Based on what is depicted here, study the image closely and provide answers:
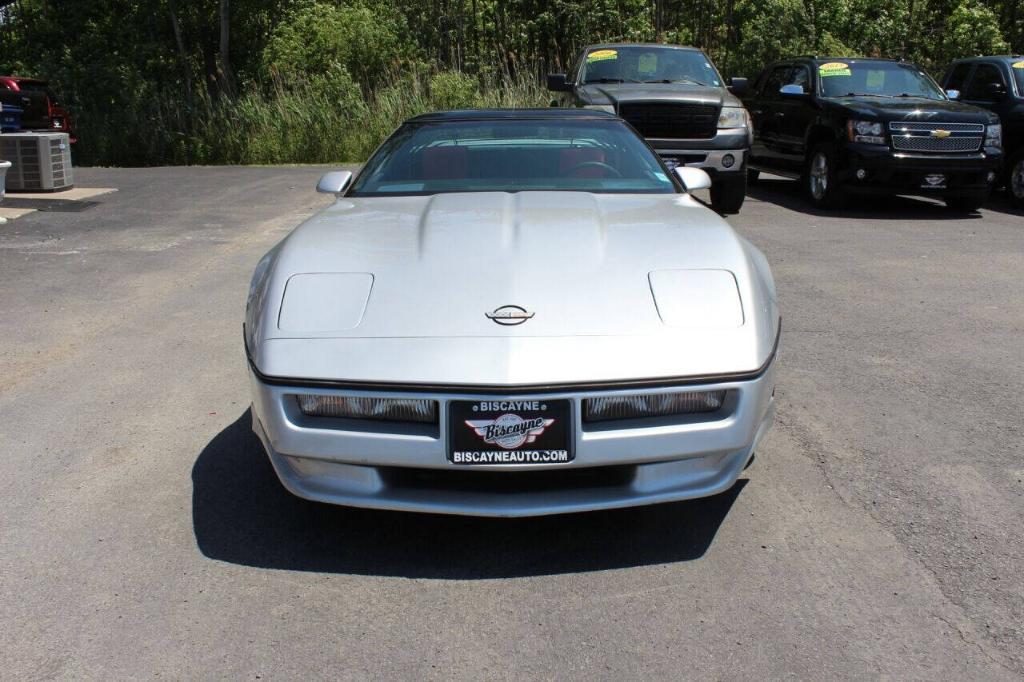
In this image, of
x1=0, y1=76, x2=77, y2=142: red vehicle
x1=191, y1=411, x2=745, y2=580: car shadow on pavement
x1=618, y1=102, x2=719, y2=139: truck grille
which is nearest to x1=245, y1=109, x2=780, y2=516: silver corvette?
x1=191, y1=411, x2=745, y2=580: car shadow on pavement

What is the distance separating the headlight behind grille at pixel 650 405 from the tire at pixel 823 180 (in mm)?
8929

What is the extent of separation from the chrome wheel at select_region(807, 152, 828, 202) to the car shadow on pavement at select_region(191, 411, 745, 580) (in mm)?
8716

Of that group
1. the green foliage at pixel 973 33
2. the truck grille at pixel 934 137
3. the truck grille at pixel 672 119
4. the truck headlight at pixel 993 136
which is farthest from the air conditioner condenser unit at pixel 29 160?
the green foliage at pixel 973 33

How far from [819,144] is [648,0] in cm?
1713

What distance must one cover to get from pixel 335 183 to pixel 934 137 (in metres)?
8.09

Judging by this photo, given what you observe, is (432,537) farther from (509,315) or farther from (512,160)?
(512,160)

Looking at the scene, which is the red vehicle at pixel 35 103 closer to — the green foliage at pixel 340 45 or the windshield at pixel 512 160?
the green foliage at pixel 340 45

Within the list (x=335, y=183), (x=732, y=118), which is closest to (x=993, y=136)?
(x=732, y=118)

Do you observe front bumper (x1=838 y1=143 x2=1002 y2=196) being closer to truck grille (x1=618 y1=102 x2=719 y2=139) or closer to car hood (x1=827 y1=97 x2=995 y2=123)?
car hood (x1=827 y1=97 x2=995 y2=123)

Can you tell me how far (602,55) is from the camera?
12336mm

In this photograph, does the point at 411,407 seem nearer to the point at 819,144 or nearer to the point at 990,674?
the point at 990,674

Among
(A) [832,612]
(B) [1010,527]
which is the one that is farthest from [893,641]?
(B) [1010,527]

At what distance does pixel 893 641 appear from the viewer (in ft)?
9.27

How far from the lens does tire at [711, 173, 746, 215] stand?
36.6 feet
